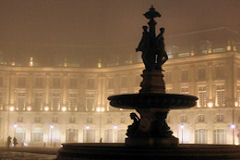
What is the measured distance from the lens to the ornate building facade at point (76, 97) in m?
68.9

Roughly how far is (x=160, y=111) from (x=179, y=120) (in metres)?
51.8

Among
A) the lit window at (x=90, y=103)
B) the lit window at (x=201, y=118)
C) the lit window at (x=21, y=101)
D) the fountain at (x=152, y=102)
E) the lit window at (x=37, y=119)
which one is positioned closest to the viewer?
the fountain at (x=152, y=102)

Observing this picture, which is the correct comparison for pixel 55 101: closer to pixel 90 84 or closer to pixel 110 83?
pixel 90 84

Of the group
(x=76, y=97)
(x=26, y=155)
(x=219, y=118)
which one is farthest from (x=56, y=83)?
(x=26, y=155)

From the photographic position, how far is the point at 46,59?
79.9 metres

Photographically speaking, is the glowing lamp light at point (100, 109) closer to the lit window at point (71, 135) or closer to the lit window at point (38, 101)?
the lit window at point (71, 135)

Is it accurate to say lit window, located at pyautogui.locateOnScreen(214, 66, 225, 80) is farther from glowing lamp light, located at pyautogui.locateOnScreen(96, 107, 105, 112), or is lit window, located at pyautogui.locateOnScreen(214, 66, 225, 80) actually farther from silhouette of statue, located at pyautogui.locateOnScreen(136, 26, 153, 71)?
silhouette of statue, located at pyautogui.locateOnScreen(136, 26, 153, 71)

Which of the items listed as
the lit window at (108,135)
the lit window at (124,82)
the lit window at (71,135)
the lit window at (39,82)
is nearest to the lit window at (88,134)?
the lit window at (71,135)

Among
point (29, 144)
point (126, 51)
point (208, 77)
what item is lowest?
point (29, 144)

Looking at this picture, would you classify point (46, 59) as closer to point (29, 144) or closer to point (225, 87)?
point (29, 144)

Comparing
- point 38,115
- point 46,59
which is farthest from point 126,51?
point 38,115

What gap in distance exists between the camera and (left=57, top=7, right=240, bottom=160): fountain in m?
12.7

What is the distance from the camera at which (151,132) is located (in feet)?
50.6

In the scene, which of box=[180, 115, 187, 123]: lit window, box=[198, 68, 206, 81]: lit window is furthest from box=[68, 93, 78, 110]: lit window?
box=[198, 68, 206, 81]: lit window
